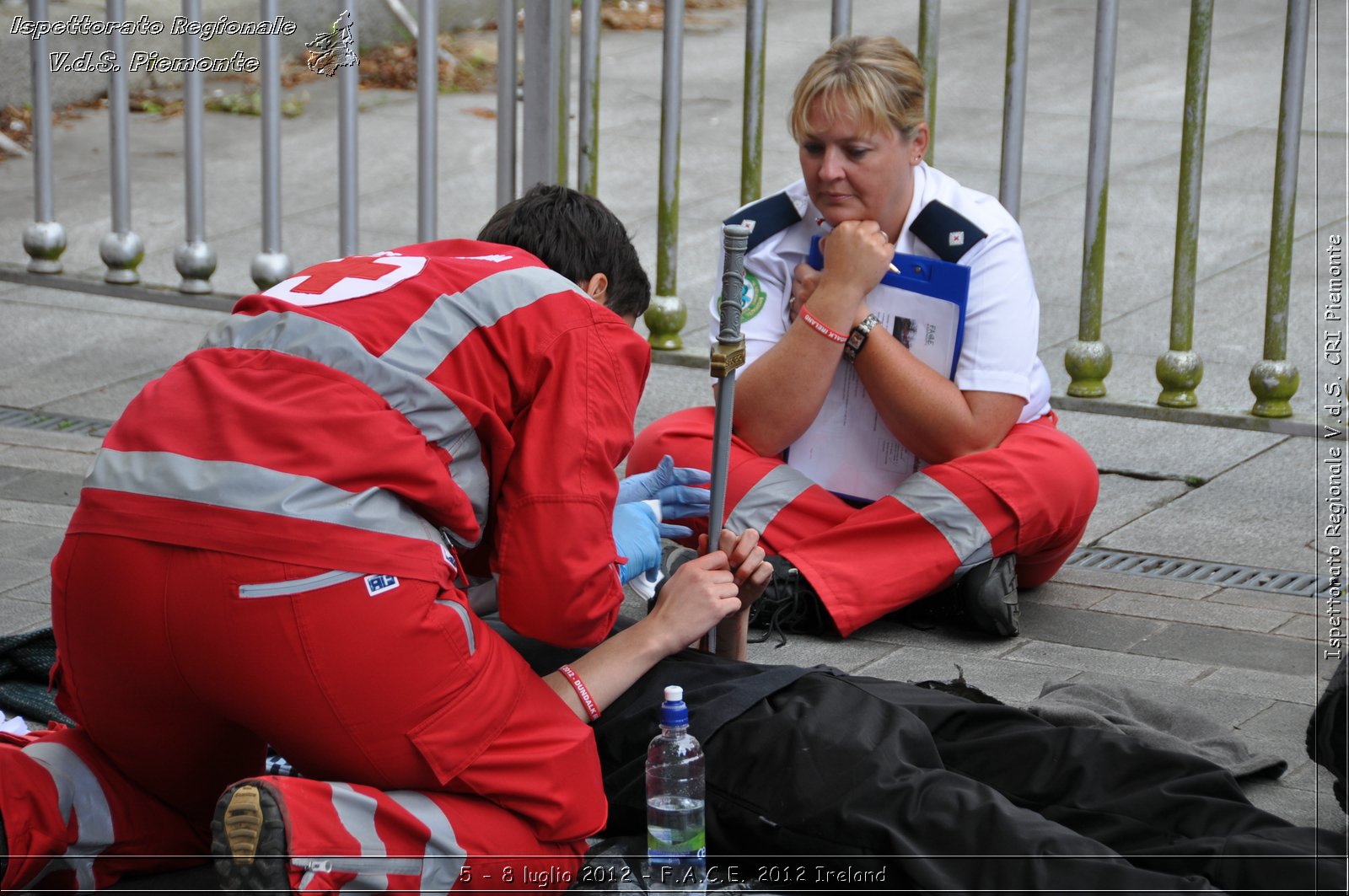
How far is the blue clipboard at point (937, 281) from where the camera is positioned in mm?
3684

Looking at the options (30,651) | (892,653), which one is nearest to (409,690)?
(30,651)

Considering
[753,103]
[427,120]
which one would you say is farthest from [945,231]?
[427,120]

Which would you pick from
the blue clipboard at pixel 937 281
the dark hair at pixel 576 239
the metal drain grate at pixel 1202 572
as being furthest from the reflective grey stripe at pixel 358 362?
the metal drain grate at pixel 1202 572

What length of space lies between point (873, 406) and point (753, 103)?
1.21 m

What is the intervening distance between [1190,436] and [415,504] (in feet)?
10.8

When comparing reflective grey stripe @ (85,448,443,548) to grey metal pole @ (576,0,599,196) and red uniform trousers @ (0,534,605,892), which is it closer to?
red uniform trousers @ (0,534,605,892)

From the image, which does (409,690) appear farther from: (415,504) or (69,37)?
(69,37)

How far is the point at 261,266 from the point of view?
506 centimetres

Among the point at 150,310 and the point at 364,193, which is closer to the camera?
the point at 150,310

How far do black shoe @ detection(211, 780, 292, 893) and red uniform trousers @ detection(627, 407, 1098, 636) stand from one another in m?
1.63

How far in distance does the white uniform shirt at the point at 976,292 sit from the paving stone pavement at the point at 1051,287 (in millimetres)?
568

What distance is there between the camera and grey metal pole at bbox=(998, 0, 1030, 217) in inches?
171

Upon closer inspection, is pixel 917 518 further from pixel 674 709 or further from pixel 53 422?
pixel 53 422

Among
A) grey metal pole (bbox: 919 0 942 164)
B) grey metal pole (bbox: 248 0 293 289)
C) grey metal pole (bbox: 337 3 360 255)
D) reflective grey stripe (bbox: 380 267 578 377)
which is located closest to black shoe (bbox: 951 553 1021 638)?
grey metal pole (bbox: 919 0 942 164)
